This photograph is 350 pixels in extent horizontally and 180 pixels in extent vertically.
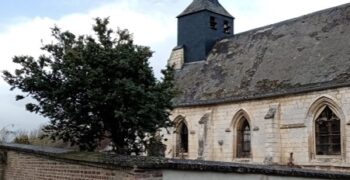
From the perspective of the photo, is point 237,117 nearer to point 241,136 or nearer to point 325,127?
point 241,136

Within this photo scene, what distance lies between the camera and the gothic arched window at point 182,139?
26955 mm

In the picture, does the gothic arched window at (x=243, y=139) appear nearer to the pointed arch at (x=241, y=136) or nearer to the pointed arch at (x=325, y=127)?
the pointed arch at (x=241, y=136)

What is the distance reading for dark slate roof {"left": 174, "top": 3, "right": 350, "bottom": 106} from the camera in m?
20.6

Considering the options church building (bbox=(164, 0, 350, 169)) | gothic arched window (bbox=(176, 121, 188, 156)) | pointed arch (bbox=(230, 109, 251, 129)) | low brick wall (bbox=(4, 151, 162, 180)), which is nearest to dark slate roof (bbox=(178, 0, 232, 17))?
church building (bbox=(164, 0, 350, 169))

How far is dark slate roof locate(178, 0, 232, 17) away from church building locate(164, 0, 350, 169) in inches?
6.0

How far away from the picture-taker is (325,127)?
19766mm

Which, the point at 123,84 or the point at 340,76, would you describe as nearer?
the point at 123,84

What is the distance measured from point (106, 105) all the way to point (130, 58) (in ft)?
4.23

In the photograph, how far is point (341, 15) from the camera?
22969 millimetres

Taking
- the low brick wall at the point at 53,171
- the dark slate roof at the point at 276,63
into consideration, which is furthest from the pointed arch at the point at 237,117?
the low brick wall at the point at 53,171

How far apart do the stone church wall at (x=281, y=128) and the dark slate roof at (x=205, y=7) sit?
8765 millimetres

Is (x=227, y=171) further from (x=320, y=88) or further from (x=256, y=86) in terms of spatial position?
(x=256, y=86)

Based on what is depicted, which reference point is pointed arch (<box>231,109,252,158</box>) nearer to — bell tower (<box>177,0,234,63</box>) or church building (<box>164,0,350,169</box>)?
church building (<box>164,0,350,169</box>)

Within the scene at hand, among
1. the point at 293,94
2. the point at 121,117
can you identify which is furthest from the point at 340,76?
the point at 121,117
